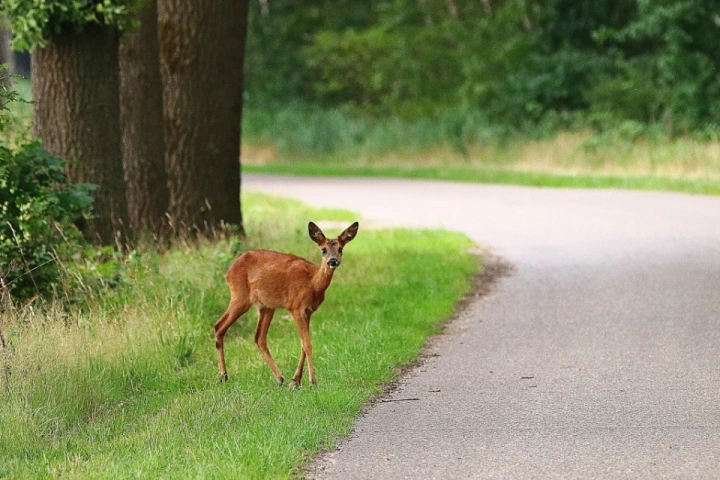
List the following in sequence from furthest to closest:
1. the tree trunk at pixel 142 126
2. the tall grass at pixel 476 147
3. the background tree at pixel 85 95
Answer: the tall grass at pixel 476 147
the tree trunk at pixel 142 126
the background tree at pixel 85 95

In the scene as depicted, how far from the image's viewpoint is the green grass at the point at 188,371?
7234 millimetres

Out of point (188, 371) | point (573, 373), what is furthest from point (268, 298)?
point (573, 373)

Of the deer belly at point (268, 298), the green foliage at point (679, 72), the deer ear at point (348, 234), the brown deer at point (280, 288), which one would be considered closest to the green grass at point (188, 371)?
the brown deer at point (280, 288)

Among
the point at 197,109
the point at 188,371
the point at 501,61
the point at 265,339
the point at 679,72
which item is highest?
the point at 501,61

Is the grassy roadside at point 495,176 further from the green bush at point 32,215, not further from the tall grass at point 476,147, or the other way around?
the green bush at point 32,215

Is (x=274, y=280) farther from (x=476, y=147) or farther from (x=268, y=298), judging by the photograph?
(x=476, y=147)

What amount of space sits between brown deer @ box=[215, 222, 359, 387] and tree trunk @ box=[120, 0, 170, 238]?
7208 mm

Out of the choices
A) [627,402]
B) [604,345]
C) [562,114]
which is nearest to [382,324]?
[604,345]

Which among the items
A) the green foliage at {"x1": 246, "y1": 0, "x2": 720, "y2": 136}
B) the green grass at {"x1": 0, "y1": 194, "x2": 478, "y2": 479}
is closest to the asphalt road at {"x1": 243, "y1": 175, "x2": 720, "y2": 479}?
the green grass at {"x1": 0, "y1": 194, "x2": 478, "y2": 479}

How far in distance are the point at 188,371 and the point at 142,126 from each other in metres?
6.88

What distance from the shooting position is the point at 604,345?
1083 centimetres

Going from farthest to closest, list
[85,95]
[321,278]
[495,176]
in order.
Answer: [495,176] < [85,95] < [321,278]

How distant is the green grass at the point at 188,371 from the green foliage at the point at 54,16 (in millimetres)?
2500

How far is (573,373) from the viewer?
9.68 m
